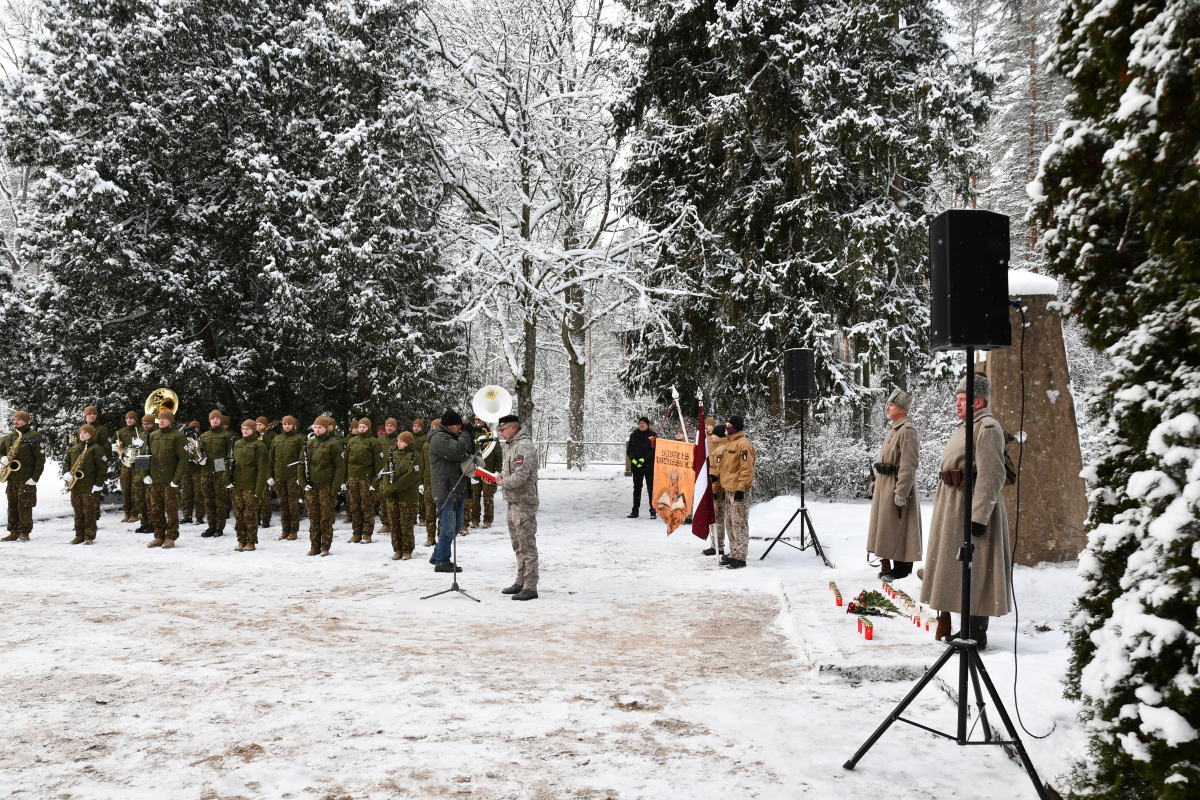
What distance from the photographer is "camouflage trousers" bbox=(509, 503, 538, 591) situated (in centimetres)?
894

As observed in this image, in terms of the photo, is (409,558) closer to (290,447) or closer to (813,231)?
(290,447)

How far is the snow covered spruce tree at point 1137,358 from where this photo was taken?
2471 millimetres

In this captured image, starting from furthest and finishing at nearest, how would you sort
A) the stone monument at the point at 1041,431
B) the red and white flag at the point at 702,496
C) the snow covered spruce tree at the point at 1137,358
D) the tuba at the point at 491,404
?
the tuba at the point at 491,404, the red and white flag at the point at 702,496, the stone monument at the point at 1041,431, the snow covered spruce tree at the point at 1137,358

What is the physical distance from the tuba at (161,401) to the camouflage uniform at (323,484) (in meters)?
4.71

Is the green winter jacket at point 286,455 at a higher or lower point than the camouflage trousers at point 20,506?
higher

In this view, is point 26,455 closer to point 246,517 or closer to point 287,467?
point 246,517

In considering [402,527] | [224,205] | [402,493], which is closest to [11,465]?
[224,205]

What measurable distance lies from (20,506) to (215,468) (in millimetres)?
3260

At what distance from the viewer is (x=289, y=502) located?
13.7m

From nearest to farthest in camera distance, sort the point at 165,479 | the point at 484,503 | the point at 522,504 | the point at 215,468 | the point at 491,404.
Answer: the point at 522,504
the point at 491,404
the point at 165,479
the point at 215,468
the point at 484,503

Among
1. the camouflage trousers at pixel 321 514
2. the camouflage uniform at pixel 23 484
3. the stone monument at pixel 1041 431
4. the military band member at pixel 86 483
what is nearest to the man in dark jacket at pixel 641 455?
the camouflage trousers at pixel 321 514

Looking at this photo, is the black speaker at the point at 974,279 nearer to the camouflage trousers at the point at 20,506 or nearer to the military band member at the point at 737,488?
the military band member at the point at 737,488

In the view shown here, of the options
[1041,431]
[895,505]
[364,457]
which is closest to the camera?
[1041,431]

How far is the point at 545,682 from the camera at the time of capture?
19.6 feet
